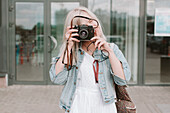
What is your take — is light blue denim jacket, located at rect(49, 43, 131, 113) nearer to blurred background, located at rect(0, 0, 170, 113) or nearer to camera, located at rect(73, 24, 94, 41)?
camera, located at rect(73, 24, 94, 41)

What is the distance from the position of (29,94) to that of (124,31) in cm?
330

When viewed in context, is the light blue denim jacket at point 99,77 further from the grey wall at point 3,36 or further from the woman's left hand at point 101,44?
the grey wall at point 3,36

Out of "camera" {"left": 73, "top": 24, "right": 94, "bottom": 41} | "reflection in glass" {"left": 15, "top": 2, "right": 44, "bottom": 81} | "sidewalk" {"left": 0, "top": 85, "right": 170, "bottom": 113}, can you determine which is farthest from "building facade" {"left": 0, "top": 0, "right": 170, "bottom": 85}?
"camera" {"left": 73, "top": 24, "right": 94, "bottom": 41}

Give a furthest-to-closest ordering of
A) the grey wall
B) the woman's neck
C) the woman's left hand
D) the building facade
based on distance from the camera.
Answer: the building facade < the grey wall < the woman's neck < the woman's left hand

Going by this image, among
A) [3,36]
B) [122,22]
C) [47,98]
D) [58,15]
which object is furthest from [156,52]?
[3,36]

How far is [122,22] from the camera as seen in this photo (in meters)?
7.60

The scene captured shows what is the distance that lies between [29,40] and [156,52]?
3.76 m

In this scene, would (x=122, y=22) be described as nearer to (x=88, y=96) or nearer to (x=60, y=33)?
(x=60, y=33)

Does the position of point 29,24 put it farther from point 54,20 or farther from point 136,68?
point 136,68

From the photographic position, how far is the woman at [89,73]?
217cm

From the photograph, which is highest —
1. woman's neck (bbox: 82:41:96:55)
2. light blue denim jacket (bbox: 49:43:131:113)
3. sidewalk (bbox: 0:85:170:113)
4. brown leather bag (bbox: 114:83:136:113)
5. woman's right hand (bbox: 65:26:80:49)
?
woman's right hand (bbox: 65:26:80:49)

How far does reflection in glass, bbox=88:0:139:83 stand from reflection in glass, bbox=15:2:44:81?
1.62 metres

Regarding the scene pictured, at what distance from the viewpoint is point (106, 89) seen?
2.17m

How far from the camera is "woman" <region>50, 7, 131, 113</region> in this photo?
217 centimetres
